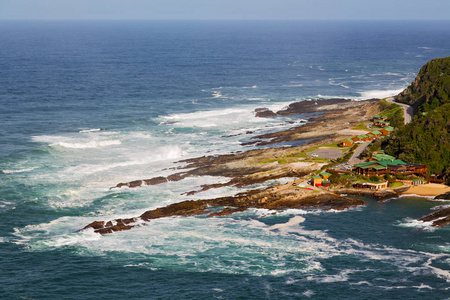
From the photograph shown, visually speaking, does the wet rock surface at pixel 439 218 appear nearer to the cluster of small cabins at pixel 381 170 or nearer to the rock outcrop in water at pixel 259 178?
the rock outcrop in water at pixel 259 178

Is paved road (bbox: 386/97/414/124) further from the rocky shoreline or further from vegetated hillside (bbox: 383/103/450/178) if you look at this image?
vegetated hillside (bbox: 383/103/450/178)

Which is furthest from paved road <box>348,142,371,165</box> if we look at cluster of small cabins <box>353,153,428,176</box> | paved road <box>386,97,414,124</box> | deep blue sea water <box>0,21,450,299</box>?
paved road <box>386,97,414,124</box>

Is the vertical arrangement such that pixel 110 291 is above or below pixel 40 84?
below

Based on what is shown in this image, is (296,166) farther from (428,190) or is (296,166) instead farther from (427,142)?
(427,142)

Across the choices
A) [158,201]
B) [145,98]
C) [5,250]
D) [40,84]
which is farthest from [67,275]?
[40,84]

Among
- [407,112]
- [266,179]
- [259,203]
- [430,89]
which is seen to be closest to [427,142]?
[266,179]

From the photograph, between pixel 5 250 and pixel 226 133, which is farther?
pixel 226 133

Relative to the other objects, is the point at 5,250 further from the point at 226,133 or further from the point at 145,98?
the point at 145,98
